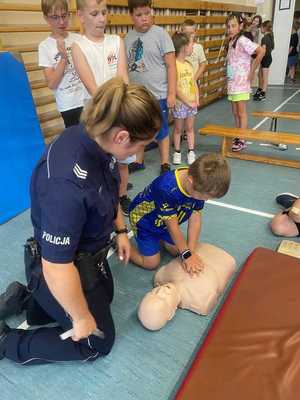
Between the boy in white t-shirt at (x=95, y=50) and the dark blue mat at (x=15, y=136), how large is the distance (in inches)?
24.5

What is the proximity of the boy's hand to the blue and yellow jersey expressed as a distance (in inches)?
10.0

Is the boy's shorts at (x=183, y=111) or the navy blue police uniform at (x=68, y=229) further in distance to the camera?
the boy's shorts at (x=183, y=111)

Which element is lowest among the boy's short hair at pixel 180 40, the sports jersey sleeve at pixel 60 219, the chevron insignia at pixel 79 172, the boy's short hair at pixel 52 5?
the sports jersey sleeve at pixel 60 219

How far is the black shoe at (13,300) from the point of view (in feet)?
5.52

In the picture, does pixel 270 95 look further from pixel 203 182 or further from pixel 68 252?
pixel 68 252

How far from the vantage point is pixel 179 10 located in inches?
206

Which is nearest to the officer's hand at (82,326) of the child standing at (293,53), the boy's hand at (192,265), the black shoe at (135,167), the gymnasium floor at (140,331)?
the gymnasium floor at (140,331)

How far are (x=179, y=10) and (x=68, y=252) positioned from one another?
529cm

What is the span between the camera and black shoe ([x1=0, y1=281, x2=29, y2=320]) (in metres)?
1.68

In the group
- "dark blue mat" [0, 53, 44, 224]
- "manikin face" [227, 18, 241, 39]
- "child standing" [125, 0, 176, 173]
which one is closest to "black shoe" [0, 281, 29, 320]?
"dark blue mat" [0, 53, 44, 224]

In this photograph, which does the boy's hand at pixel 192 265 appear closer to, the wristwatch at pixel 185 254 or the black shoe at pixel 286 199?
the wristwatch at pixel 185 254

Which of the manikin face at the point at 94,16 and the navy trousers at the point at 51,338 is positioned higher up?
the manikin face at the point at 94,16

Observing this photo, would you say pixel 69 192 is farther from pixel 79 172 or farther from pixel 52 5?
pixel 52 5

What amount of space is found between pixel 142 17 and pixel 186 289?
223 cm
